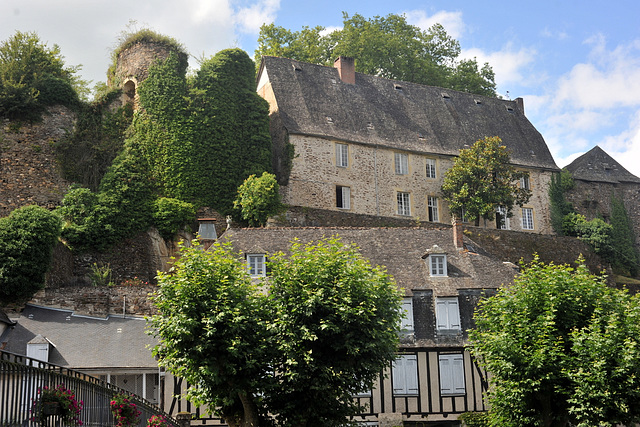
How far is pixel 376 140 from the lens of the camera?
42844 mm

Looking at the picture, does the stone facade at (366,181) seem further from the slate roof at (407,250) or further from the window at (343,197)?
the slate roof at (407,250)

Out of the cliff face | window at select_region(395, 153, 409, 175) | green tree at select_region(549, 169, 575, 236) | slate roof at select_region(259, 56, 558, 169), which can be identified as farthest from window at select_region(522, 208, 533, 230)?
the cliff face

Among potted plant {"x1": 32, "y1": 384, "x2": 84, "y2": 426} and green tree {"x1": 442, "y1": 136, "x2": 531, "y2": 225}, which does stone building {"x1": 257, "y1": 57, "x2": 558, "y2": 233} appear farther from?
potted plant {"x1": 32, "y1": 384, "x2": 84, "y2": 426}

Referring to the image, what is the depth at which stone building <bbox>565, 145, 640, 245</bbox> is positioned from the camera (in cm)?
4956

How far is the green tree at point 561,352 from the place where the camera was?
63.5ft

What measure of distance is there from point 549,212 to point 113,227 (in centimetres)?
2628

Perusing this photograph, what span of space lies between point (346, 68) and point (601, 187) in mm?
18555

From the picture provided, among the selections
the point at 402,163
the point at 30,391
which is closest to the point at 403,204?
the point at 402,163

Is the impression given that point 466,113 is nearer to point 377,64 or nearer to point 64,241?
point 377,64

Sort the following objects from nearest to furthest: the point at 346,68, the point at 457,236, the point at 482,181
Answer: the point at 457,236 → the point at 482,181 → the point at 346,68

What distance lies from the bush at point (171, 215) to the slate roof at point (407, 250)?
5949 mm

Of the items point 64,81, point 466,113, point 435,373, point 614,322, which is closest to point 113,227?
point 64,81

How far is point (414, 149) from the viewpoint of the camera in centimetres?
4366

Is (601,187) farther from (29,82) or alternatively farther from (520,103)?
(29,82)
